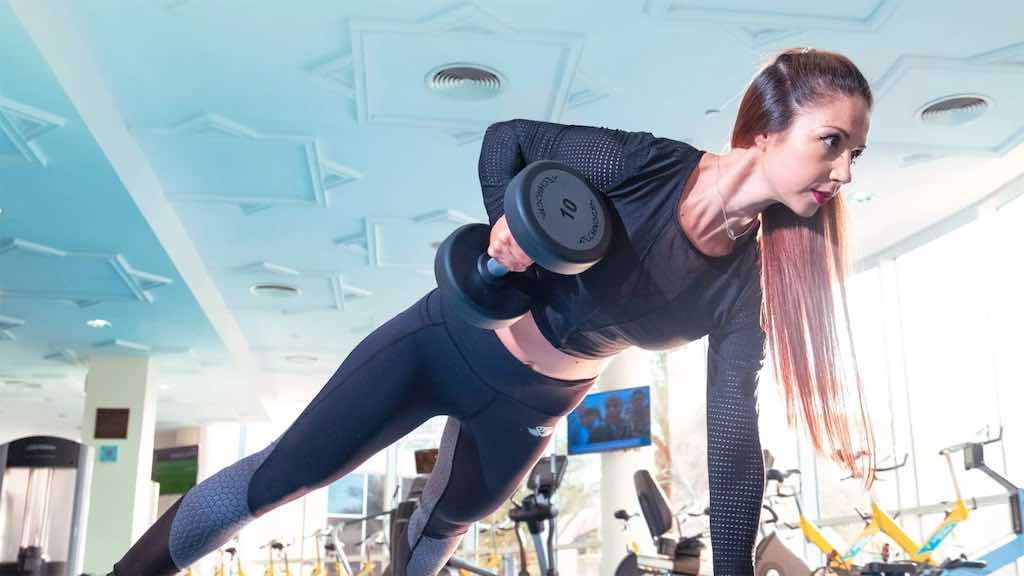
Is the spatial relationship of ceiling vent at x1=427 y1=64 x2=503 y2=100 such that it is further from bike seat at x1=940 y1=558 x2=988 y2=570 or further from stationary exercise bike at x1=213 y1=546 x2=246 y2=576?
stationary exercise bike at x1=213 y1=546 x2=246 y2=576

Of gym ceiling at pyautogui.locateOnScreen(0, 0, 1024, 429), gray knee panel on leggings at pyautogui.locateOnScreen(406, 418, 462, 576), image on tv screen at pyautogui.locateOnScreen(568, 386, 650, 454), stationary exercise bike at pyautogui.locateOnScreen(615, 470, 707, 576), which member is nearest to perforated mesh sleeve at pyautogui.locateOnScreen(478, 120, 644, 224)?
gray knee panel on leggings at pyautogui.locateOnScreen(406, 418, 462, 576)

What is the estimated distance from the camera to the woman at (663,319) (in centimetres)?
133

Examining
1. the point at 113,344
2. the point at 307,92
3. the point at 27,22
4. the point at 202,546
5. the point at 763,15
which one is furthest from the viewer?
the point at 113,344

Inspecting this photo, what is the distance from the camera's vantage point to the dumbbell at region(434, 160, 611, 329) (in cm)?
119

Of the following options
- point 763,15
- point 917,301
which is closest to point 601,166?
point 763,15

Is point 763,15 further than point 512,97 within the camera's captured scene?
No

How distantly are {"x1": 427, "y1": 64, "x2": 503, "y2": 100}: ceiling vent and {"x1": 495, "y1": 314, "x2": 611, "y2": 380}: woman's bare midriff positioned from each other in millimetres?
3214

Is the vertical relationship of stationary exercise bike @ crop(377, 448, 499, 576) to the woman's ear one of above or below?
below

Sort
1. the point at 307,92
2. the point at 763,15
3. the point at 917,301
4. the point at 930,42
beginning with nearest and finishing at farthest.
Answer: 1. the point at 763,15
2. the point at 930,42
3. the point at 307,92
4. the point at 917,301

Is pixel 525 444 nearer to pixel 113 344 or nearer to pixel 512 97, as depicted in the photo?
pixel 512 97

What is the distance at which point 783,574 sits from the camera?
512 centimetres

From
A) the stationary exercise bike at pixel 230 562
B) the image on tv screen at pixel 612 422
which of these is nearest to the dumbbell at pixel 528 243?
the image on tv screen at pixel 612 422

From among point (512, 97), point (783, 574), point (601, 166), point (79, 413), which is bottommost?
point (783, 574)

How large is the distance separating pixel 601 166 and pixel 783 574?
434 centimetres
